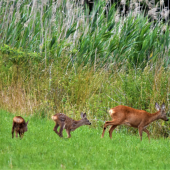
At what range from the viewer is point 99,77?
9.74 m

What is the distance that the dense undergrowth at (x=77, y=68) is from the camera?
8641 mm

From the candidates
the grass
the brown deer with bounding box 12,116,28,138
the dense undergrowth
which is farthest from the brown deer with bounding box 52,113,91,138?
the dense undergrowth

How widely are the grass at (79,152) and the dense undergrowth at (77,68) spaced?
153 cm

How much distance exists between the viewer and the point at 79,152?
18.7 ft

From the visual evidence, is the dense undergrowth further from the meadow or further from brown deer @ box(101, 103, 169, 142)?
brown deer @ box(101, 103, 169, 142)

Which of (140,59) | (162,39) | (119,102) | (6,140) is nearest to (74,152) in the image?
(6,140)

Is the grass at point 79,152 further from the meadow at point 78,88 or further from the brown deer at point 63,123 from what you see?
the brown deer at point 63,123

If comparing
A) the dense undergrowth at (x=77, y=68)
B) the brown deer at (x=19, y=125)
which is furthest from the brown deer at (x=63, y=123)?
the dense undergrowth at (x=77, y=68)

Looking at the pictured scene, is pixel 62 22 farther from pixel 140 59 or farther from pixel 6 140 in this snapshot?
pixel 6 140

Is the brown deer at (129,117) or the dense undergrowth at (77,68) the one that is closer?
the brown deer at (129,117)

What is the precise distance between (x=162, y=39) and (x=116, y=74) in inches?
114

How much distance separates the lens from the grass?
5055 millimetres

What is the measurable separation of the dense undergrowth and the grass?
5.02 feet

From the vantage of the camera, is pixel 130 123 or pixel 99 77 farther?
pixel 99 77
